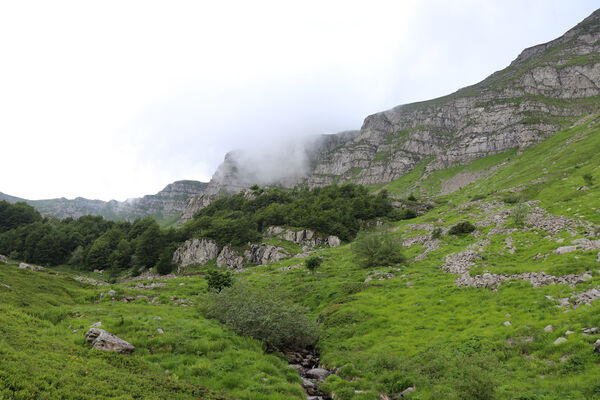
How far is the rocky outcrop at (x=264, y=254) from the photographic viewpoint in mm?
76812

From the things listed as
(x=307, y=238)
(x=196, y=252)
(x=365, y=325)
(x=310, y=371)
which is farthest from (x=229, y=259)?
(x=310, y=371)

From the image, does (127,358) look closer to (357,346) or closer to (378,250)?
(357,346)

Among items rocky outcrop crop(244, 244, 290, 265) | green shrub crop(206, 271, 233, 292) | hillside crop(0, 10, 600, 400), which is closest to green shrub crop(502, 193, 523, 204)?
hillside crop(0, 10, 600, 400)

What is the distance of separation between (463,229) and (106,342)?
5389cm

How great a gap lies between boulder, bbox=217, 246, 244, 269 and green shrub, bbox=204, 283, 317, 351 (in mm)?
55914

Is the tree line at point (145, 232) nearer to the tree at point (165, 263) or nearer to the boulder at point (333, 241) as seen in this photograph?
the tree at point (165, 263)

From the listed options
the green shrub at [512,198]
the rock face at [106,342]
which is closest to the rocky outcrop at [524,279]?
the rock face at [106,342]

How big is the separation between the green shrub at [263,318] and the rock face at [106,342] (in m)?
7.53

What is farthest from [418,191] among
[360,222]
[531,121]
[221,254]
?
[221,254]

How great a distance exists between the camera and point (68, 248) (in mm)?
94812

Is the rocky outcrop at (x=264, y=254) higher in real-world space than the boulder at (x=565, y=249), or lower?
lower

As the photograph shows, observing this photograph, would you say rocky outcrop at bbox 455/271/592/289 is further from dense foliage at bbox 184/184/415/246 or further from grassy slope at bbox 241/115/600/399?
dense foliage at bbox 184/184/415/246

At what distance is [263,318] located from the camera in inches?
814

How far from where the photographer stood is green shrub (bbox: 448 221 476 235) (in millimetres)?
49531
